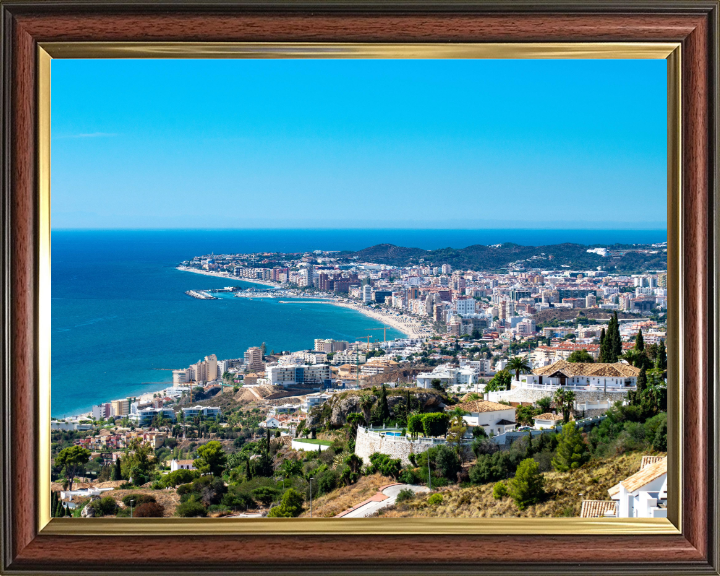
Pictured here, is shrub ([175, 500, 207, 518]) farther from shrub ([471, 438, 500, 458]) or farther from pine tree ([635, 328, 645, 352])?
pine tree ([635, 328, 645, 352])

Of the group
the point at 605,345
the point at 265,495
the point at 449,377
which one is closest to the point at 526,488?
the point at 265,495

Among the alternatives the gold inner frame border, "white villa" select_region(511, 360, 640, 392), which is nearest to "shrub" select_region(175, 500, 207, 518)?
the gold inner frame border

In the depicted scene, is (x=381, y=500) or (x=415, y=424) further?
(x=415, y=424)

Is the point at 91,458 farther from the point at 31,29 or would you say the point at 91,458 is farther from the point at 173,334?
the point at 173,334

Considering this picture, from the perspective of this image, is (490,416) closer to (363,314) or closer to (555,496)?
(363,314)

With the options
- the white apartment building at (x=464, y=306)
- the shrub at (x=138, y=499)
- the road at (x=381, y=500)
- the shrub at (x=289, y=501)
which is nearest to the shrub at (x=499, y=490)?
the road at (x=381, y=500)

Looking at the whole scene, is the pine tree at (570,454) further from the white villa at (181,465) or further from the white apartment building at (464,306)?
the white villa at (181,465)
